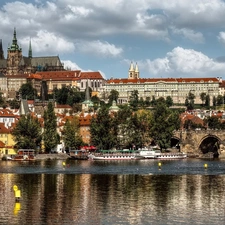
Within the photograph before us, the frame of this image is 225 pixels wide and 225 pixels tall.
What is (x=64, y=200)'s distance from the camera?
44.0 m

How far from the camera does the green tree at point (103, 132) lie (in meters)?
91.7

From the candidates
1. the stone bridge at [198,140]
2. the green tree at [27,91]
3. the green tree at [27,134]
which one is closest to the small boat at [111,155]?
the green tree at [27,134]

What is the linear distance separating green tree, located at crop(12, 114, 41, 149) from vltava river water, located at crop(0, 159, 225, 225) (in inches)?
615

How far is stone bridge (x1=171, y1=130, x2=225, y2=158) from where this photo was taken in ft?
319

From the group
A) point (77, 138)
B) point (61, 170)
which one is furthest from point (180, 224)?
point (77, 138)

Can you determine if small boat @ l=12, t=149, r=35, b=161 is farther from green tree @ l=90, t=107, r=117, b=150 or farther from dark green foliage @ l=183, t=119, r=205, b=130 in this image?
dark green foliage @ l=183, t=119, r=205, b=130

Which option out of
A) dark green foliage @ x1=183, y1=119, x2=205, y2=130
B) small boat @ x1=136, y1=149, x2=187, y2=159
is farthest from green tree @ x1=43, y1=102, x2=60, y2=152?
dark green foliage @ x1=183, y1=119, x2=205, y2=130

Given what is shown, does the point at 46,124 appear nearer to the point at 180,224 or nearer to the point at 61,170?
the point at 61,170

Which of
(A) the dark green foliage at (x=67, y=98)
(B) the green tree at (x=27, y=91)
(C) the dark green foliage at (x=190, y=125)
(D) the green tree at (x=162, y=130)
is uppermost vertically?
(B) the green tree at (x=27, y=91)

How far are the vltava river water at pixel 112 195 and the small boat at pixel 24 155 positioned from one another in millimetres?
12748

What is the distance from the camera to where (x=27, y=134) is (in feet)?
289

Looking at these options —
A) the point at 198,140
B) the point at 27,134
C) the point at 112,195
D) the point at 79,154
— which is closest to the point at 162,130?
the point at 198,140

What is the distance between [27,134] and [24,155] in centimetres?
401

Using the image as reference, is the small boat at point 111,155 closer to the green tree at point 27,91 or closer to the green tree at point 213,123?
the green tree at point 213,123
